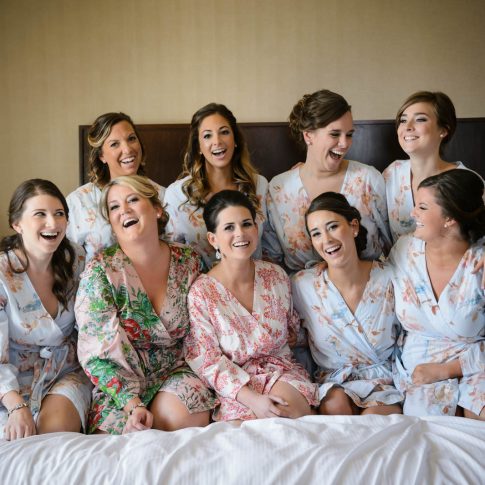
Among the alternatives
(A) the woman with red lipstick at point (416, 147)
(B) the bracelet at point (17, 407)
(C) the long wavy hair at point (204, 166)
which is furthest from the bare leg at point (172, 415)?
(A) the woman with red lipstick at point (416, 147)

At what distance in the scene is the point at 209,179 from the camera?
8.84 ft

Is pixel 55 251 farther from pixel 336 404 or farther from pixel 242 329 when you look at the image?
pixel 336 404

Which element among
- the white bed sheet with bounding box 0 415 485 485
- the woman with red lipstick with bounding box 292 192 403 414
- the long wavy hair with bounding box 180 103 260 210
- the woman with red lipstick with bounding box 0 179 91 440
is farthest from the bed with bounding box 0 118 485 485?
the long wavy hair with bounding box 180 103 260 210

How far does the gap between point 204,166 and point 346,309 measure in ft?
3.20

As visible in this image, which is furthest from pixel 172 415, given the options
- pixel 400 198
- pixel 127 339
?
pixel 400 198

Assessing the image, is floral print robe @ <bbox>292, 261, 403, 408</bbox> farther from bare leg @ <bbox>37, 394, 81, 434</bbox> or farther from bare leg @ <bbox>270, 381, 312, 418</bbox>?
bare leg @ <bbox>37, 394, 81, 434</bbox>

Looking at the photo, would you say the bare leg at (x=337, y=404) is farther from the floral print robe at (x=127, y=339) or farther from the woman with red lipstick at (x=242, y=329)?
the floral print robe at (x=127, y=339)

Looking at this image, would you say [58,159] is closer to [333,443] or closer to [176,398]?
[176,398]

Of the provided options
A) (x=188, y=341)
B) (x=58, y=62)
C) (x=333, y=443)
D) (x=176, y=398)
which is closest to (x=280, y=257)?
(x=188, y=341)

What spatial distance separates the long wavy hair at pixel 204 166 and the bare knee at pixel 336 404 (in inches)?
36.2

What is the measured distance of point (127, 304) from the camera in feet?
6.91

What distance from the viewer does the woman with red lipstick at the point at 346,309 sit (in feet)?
7.19

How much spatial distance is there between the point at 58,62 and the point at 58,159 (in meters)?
0.57

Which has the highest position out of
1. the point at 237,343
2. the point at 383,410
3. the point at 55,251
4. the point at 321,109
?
the point at 321,109
